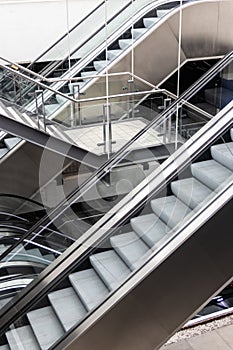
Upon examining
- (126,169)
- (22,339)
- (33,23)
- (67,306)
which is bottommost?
(22,339)

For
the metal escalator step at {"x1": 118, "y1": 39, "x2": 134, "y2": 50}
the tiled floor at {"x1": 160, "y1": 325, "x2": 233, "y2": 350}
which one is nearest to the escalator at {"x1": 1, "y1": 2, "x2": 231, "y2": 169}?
the metal escalator step at {"x1": 118, "y1": 39, "x2": 134, "y2": 50}

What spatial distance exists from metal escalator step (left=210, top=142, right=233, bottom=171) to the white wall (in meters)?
5.28

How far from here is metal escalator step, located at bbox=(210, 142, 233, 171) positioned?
4.18 m

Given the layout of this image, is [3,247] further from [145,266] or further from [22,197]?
[145,266]

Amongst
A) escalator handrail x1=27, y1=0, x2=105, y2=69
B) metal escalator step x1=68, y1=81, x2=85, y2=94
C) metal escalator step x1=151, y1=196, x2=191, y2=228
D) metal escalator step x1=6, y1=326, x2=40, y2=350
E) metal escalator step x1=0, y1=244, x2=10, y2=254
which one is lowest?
metal escalator step x1=6, y1=326, x2=40, y2=350

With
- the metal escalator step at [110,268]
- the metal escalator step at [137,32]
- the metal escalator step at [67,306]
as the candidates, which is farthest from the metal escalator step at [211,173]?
the metal escalator step at [137,32]

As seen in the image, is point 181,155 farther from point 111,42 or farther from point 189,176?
point 111,42

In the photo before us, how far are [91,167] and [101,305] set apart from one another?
10.0 ft

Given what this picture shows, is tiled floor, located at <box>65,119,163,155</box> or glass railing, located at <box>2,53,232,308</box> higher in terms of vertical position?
tiled floor, located at <box>65,119,163,155</box>

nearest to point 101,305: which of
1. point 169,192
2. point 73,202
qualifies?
point 169,192

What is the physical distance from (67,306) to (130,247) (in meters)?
0.74

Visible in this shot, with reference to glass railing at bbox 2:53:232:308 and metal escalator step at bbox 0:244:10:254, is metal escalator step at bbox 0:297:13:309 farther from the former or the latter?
metal escalator step at bbox 0:244:10:254

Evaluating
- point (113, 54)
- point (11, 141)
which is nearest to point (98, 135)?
point (11, 141)

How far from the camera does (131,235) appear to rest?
4234 millimetres
